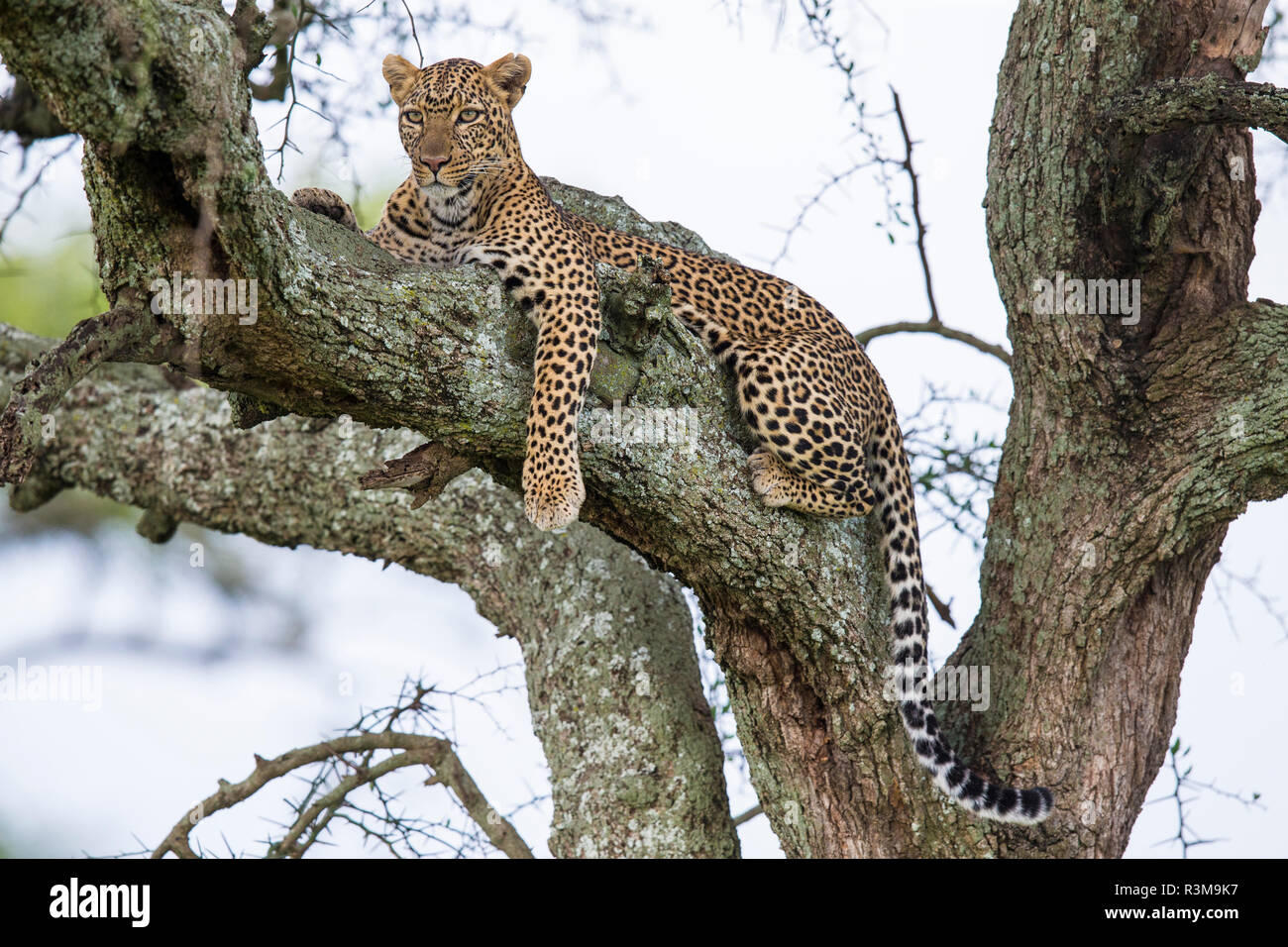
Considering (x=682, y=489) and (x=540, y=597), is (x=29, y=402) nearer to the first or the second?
(x=682, y=489)

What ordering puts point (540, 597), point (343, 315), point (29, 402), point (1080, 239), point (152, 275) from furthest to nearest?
point (540, 597)
point (1080, 239)
point (343, 315)
point (152, 275)
point (29, 402)

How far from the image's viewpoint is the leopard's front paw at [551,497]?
455 cm

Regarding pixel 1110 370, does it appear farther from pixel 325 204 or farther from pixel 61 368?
pixel 61 368

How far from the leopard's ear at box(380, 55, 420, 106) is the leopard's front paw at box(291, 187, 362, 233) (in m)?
0.95

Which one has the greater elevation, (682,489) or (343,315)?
(343,315)

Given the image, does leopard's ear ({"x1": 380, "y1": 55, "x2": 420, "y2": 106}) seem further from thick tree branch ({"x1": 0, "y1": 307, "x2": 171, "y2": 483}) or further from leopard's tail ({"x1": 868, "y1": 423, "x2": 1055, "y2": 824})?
leopard's tail ({"x1": 868, "y1": 423, "x2": 1055, "y2": 824})

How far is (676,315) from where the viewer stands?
536cm

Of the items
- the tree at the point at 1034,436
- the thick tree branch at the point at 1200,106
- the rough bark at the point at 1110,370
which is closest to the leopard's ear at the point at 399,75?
the tree at the point at 1034,436

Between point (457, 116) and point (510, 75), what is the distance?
1.37 feet

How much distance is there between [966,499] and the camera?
6.90 meters

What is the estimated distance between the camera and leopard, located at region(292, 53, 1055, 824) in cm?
468

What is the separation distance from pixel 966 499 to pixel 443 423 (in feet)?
11.3

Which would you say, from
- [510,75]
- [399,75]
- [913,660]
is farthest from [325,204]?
[913,660]
